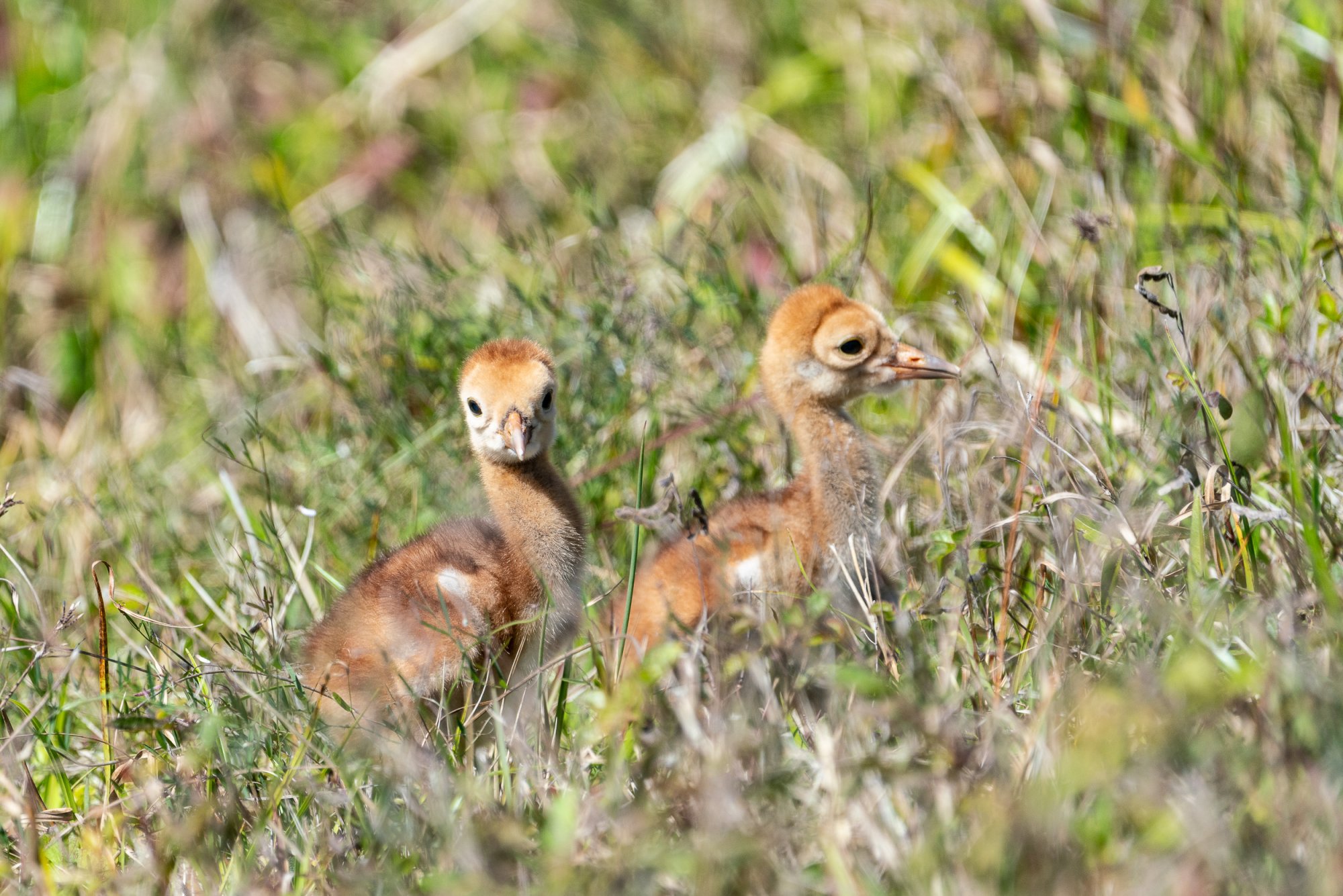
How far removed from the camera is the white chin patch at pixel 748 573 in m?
3.02

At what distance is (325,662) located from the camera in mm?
2846

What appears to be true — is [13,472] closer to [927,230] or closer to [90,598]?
[90,598]

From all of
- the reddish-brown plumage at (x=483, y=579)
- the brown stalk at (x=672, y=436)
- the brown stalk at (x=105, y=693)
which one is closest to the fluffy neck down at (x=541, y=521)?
the reddish-brown plumage at (x=483, y=579)

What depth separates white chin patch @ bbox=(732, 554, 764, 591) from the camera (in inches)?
119

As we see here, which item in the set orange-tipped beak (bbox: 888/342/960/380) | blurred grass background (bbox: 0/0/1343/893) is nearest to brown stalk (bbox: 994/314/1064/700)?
blurred grass background (bbox: 0/0/1343/893)

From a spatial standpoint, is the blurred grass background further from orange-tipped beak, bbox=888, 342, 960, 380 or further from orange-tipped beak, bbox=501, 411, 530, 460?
orange-tipped beak, bbox=501, 411, 530, 460

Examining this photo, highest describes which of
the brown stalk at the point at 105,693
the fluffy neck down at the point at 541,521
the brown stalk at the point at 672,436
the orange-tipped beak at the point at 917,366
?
the brown stalk at the point at 105,693

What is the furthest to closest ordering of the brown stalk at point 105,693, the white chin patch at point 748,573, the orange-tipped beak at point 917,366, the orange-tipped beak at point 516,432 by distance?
the orange-tipped beak at point 917,366, the white chin patch at point 748,573, the orange-tipped beak at point 516,432, the brown stalk at point 105,693

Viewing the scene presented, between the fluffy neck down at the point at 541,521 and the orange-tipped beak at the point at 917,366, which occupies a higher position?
the fluffy neck down at the point at 541,521

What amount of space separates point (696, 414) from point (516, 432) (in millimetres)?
912

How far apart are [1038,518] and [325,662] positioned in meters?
1.44

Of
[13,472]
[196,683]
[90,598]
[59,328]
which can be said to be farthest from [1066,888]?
[59,328]

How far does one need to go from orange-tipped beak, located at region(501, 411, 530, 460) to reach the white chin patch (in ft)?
1.75

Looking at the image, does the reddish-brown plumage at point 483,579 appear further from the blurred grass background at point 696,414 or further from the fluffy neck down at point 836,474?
the fluffy neck down at point 836,474
